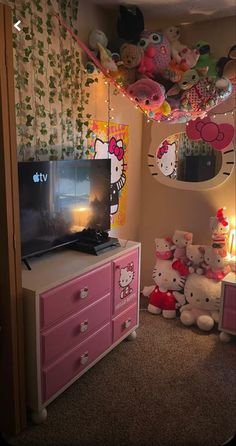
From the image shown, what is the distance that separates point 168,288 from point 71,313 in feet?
4.15

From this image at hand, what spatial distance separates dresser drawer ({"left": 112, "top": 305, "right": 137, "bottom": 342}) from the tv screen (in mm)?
613

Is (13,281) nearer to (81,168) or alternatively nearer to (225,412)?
(81,168)

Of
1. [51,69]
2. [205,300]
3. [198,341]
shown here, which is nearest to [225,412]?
[198,341]

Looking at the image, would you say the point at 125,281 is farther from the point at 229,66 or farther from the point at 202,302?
the point at 229,66

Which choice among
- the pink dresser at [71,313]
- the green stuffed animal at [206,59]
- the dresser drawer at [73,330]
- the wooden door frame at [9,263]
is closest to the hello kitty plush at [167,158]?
the green stuffed animal at [206,59]

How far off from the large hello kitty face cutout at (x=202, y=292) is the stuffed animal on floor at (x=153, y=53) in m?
1.61

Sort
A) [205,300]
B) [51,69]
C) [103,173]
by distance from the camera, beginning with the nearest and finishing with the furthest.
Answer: [51,69]
[103,173]
[205,300]

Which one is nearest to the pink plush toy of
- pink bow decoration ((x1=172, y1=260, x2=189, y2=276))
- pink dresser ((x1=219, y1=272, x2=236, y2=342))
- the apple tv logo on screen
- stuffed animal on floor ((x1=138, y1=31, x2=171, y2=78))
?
stuffed animal on floor ((x1=138, y1=31, x2=171, y2=78))

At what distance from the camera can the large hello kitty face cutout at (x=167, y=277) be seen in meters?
3.02

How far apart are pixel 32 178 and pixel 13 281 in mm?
632

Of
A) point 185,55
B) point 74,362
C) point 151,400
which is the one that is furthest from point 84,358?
point 185,55

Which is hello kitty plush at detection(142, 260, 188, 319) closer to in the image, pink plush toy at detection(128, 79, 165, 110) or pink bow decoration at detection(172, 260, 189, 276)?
pink bow decoration at detection(172, 260, 189, 276)

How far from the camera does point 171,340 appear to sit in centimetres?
266

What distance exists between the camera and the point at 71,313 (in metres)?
1.99
